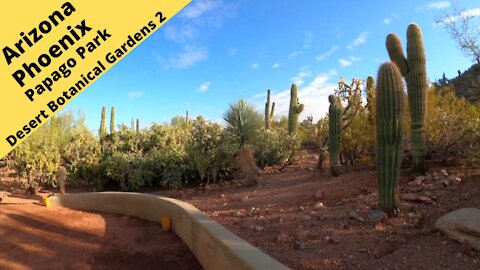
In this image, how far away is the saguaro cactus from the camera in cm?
495

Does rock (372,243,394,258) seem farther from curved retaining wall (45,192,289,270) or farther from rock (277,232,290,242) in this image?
curved retaining wall (45,192,289,270)

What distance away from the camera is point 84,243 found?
5.78 m

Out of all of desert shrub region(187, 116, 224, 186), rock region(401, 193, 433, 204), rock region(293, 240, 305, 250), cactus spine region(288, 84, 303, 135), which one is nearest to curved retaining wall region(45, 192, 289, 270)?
rock region(293, 240, 305, 250)

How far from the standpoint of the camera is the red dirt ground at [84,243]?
492cm

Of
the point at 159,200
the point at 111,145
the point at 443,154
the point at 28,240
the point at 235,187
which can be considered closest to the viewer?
the point at 28,240

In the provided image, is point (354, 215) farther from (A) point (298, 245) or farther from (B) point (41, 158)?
(B) point (41, 158)

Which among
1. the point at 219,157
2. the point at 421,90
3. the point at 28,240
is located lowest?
the point at 28,240

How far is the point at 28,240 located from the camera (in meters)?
5.88

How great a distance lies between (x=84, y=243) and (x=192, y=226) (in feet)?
6.09

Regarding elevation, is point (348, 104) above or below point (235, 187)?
above

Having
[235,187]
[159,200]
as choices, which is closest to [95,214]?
[159,200]

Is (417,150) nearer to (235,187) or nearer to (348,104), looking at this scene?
(348,104)

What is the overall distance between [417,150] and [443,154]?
3.32ft

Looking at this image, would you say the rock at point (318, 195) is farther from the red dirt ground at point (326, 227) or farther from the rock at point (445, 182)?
the rock at point (445, 182)
